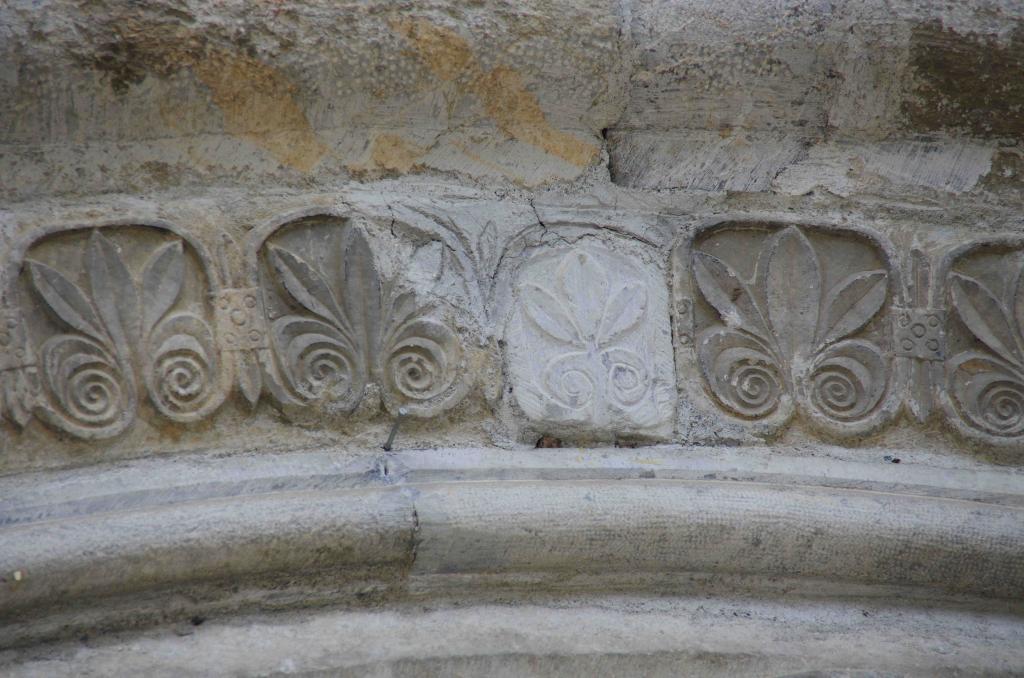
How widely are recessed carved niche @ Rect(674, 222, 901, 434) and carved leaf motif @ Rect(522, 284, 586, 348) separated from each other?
0.14 meters

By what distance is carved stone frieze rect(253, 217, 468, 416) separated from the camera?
1.61m

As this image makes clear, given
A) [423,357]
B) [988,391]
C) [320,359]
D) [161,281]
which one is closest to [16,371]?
[161,281]

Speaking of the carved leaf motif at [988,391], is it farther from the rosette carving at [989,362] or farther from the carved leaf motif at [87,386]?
the carved leaf motif at [87,386]

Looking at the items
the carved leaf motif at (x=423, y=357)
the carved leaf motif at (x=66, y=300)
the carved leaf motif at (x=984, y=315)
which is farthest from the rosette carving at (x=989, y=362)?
the carved leaf motif at (x=66, y=300)

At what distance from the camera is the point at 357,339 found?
162 centimetres

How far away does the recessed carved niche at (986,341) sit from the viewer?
1.73 m

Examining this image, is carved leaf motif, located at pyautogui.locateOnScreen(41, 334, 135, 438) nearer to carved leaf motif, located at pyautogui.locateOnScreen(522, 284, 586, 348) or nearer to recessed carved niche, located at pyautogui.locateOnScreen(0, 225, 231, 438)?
recessed carved niche, located at pyautogui.locateOnScreen(0, 225, 231, 438)

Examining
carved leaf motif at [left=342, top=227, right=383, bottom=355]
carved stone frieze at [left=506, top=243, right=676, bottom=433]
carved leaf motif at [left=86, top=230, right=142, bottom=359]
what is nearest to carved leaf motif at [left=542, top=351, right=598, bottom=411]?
carved stone frieze at [left=506, top=243, right=676, bottom=433]


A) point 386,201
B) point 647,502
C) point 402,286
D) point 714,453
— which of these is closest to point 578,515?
point 647,502

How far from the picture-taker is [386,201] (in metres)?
1.70

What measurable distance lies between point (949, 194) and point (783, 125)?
0.78 feet

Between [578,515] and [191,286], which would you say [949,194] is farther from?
[191,286]

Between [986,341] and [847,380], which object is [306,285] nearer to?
[847,380]

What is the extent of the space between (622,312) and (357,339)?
0.32m
